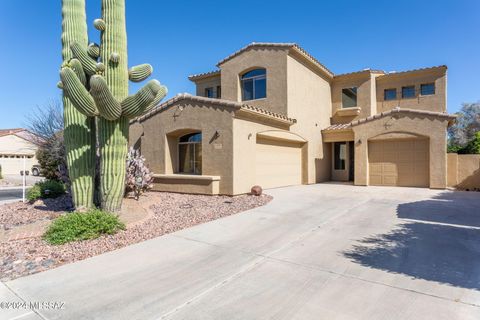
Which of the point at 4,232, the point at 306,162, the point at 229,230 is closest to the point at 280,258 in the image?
the point at 229,230

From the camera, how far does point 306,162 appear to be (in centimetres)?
1800

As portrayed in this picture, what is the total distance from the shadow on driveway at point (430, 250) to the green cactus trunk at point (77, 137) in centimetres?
782

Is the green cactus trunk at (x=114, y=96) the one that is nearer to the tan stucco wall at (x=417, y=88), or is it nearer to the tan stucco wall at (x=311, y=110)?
the tan stucco wall at (x=311, y=110)

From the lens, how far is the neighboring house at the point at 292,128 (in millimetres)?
12836

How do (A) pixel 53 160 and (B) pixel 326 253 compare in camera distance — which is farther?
(A) pixel 53 160

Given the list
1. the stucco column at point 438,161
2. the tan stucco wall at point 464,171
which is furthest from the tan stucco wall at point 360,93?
the tan stucco wall at point 464,171

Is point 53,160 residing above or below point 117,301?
above

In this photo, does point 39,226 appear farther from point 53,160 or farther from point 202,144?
point 53,160

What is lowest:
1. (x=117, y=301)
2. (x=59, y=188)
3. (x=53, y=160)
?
(x=117, y=301)

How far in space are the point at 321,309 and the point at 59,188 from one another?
40.4 feet

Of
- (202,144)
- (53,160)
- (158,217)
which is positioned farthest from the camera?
(53,160)

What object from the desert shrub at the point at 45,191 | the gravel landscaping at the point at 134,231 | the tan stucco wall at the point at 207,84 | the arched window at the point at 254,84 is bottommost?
the gravel landscaping at the point at 134,231

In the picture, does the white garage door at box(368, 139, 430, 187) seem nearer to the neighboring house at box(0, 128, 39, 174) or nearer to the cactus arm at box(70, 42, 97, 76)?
the cactus arm at box(70, 42, 97, 76)

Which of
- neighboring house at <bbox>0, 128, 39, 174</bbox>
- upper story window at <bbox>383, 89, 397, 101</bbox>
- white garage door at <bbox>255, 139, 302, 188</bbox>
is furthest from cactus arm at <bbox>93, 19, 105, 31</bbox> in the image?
neighboring house at <bbox>0, 128, 39, 174</bbox>
